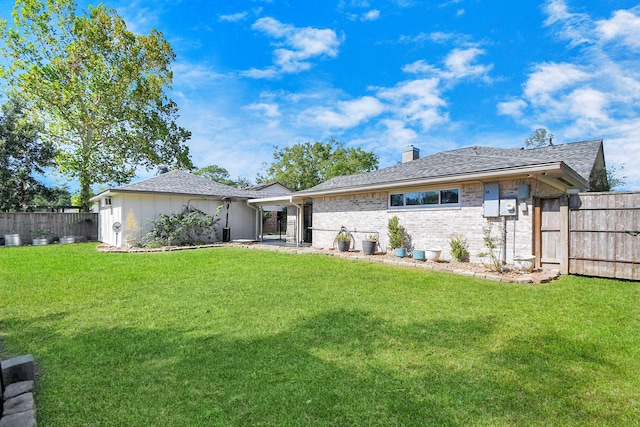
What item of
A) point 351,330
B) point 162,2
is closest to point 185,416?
point 351,330

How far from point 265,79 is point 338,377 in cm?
1850

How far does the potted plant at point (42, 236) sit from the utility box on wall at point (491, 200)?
64.8 ft

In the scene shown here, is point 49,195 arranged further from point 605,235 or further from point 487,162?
point 605,235

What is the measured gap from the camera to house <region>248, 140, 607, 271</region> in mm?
7547

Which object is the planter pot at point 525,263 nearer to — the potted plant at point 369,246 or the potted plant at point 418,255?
the potted plant at point 418,255

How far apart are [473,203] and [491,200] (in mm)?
546

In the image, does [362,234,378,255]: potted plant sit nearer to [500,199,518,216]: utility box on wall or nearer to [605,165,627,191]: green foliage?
[500,199,518,216]: utility box on wall

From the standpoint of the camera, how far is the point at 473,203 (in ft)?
28.4

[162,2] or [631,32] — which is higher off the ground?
[162,2]

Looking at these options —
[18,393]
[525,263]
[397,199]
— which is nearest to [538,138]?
[397,199]

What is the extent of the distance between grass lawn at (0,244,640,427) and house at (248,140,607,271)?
152 centimetres

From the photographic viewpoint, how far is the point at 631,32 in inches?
402

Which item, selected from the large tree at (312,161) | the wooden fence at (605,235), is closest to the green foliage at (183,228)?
the wooden fence at (605,235)

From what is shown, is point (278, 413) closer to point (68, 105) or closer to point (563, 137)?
point (68, 105)
